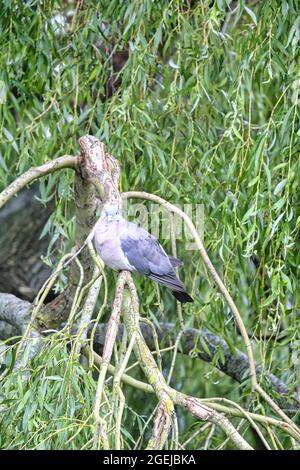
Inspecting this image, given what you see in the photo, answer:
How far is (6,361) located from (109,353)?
336 millimetres

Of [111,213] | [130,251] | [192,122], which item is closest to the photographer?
[111,213]

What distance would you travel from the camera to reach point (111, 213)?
7.06 feet

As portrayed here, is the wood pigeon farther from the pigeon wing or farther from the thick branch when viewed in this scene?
the thick branch

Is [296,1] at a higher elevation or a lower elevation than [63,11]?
higher

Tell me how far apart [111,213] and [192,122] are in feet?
2.10

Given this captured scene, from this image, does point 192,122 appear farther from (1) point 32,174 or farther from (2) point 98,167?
(1) point 32,174

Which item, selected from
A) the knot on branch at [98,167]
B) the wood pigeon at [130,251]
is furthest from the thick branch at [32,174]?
the wood pigeon at [130,251]

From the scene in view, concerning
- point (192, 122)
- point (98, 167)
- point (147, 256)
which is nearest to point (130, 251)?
point (147, 256)

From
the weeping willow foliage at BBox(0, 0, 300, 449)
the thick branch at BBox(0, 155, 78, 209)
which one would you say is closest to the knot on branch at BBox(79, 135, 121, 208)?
the thick branch at BBox(0, 155, 78, 209)

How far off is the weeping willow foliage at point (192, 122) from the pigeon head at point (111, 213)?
335mm

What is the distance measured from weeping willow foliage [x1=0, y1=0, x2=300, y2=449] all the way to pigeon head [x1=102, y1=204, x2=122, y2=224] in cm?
34

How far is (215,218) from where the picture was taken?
8.50 ft
